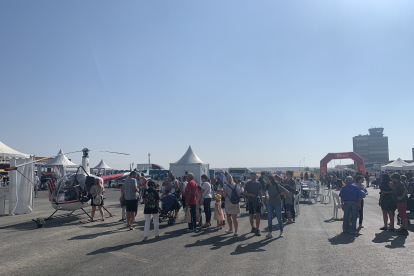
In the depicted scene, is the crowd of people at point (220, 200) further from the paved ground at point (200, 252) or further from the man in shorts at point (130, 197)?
the paved ground at point (200, 252)

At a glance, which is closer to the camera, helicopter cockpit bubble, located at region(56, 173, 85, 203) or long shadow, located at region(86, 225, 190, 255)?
long shadow, located at region(86, 225, 190, 255)

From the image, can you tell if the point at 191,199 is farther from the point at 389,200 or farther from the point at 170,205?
the point at 389,200

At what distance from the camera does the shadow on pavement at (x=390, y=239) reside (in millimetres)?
6453

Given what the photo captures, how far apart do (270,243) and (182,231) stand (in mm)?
2797

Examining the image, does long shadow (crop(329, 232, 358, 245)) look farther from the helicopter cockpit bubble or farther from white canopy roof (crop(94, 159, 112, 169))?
white canopy roof (crop(94, 159, 112, 169))

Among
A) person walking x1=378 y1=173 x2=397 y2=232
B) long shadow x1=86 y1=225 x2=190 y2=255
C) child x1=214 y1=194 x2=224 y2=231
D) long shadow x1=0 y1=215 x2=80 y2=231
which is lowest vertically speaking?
long shadow x1=0 y1=215 x2=80 y2=231

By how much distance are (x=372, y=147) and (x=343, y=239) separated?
→ 159247 mm

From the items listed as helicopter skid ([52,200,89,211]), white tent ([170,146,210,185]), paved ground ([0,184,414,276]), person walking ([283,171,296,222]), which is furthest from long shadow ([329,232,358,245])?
white tent ([170,146,210,185])

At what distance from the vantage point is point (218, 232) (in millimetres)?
8102

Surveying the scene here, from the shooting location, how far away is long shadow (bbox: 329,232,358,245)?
6.80m

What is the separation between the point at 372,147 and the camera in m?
142

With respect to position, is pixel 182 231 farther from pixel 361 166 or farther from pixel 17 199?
pixel 361 166

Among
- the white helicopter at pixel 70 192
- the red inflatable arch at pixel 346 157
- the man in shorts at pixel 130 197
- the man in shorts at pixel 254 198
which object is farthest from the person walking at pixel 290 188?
the red inflatable arch at pixel 346 157

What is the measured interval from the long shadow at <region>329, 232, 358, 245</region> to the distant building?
153013 millimetres
